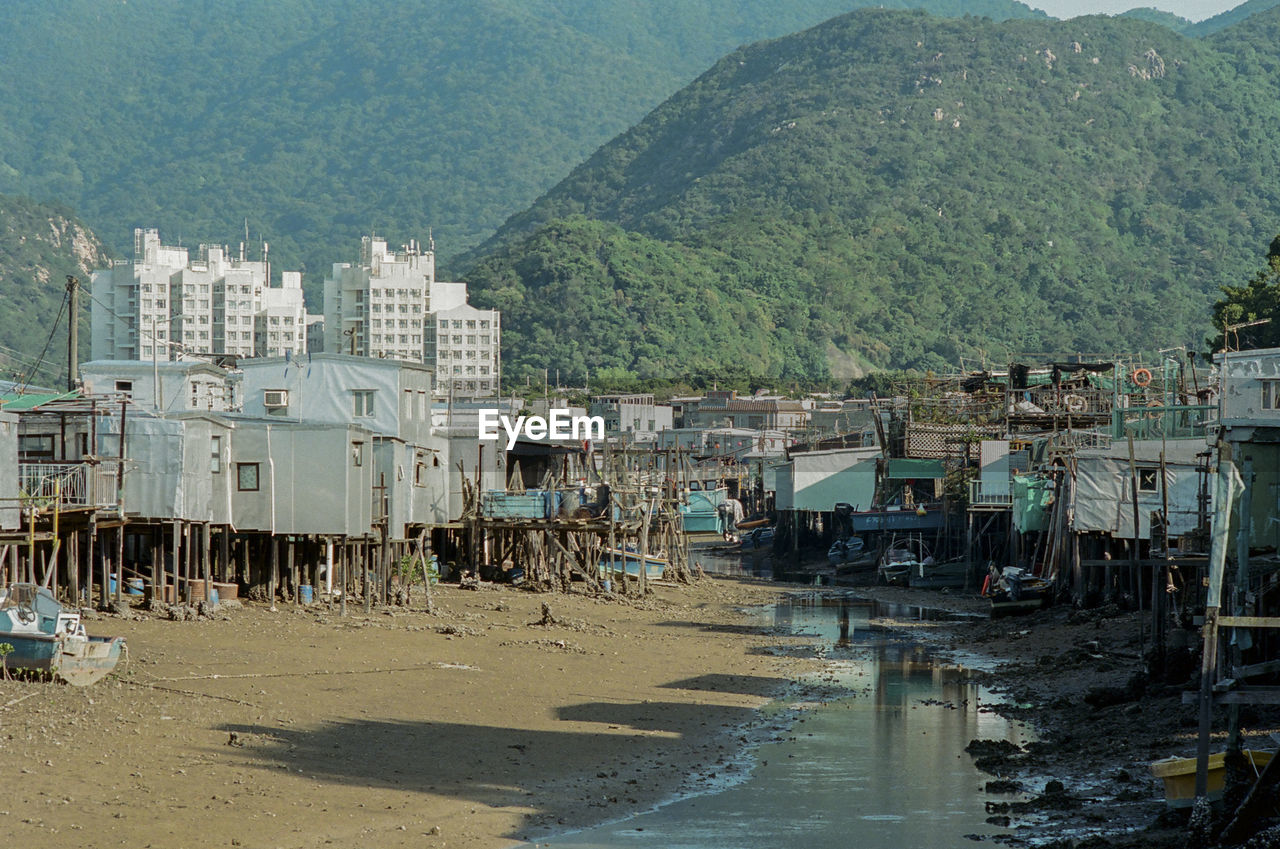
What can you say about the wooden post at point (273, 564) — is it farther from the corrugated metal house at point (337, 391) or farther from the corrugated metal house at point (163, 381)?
the corrugated metal house at point (163, 381)

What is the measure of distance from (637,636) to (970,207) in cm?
15885

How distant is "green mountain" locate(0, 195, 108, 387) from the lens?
6132 inches

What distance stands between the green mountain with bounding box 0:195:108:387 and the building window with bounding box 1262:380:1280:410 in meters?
132

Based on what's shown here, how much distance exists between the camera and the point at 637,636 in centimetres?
3744

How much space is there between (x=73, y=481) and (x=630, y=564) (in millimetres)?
24240

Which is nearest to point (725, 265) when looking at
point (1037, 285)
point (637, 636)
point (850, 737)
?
point (1037, 285)

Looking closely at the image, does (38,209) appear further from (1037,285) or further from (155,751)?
(155,751)

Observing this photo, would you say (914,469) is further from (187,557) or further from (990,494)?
(187,557)

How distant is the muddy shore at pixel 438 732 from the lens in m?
18.0

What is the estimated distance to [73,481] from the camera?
31188 millimetres

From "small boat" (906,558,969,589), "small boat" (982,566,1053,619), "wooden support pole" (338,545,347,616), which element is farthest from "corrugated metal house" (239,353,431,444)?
"small boat" (906,558,969,589)

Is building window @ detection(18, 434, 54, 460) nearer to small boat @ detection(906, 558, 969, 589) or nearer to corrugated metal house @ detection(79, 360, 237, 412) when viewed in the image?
corrugated metal house @ detection(79, 360, 237, 412)

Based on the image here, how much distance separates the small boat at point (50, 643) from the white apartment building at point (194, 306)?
479 feet

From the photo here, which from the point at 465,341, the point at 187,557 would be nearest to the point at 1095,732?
the point at 187,557
